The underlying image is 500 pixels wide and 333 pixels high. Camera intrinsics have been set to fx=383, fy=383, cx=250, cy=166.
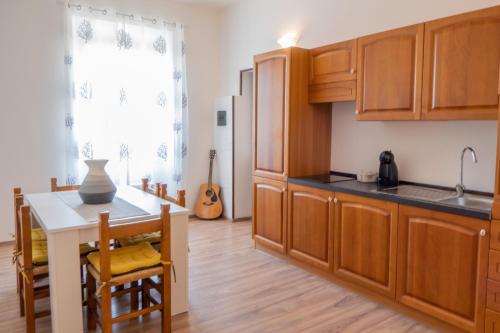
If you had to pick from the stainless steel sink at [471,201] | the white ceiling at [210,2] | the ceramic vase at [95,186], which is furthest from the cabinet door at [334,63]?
the white ceiling at [210,2]

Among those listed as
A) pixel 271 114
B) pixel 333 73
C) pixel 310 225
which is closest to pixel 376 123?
pixel 333 73

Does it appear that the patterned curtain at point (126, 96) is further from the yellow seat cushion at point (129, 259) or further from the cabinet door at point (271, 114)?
the yellow seat cushion at point (129, 259)

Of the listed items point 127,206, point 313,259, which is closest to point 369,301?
point 313,259

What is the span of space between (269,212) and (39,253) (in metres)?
2.04

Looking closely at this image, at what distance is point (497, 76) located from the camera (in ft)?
7.30

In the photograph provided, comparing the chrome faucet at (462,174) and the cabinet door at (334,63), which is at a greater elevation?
the cabinet door at (334,63)

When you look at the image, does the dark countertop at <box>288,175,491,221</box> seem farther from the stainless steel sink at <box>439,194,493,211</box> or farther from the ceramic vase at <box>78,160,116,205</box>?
the ceramic vase at <box>78,160,116,205</box>

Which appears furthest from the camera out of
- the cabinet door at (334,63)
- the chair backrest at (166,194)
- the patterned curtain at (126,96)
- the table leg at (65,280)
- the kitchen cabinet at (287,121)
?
the patterned curtain at (126,96)

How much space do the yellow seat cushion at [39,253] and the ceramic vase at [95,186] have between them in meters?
0.39

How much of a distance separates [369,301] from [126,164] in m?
3.16

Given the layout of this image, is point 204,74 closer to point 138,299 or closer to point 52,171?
point 52,171

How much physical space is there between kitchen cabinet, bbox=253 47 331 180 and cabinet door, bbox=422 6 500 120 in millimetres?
1165

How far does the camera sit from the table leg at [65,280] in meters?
2.10

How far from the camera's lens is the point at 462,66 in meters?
2.38
